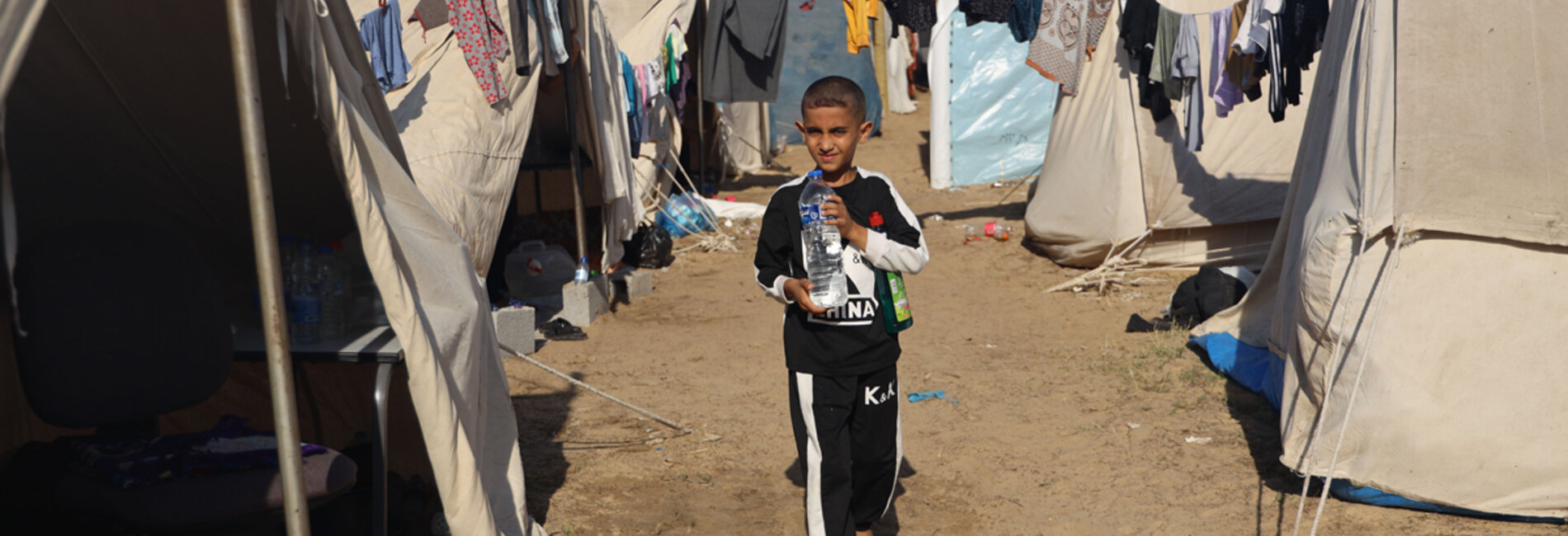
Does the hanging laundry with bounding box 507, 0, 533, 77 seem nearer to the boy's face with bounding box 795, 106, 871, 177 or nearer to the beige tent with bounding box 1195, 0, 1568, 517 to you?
the boy's face with bounding box 795, 106, 871, 177

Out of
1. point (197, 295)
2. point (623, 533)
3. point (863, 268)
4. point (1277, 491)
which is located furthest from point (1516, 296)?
point (197, 295)

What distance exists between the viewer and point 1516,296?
358 cm

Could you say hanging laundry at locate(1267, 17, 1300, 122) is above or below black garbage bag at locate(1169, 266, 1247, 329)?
above

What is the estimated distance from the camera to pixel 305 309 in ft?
10.2

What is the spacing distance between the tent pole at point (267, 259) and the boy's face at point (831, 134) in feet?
4.42

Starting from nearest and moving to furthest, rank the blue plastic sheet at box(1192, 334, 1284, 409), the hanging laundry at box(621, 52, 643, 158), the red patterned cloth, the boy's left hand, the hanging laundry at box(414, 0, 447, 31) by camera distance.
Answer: the boy's left hand
the blue plastic sheet at box(1192, 334, 1284, 409)
the red patterned cloth
the hanging laundry at box(414, 0, 447, 31)
the hanging laundry at box(621, 52, 643, 158)

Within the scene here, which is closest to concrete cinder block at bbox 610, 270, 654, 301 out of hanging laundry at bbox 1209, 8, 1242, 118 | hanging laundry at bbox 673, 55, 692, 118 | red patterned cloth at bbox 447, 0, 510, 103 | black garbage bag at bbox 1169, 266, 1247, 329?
red patterned cloth at bbox 447, 0, 510, 103

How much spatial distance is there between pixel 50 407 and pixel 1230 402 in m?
4.63

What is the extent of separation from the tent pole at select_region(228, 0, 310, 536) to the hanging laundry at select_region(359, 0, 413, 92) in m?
3.99

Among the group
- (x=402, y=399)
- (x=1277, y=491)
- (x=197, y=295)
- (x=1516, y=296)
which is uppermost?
(x=197, y=295)

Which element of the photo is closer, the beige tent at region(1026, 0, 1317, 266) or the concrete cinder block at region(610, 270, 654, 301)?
the concrete cinder block at region(610, 270, 654, 301)

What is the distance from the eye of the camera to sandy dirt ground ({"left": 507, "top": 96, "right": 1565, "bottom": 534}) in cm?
376

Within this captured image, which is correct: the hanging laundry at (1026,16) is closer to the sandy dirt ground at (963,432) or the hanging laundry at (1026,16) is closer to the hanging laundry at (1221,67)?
the hanging laundry at (1221,67)

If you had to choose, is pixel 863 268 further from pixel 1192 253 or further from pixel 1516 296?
pixel 1192 253
